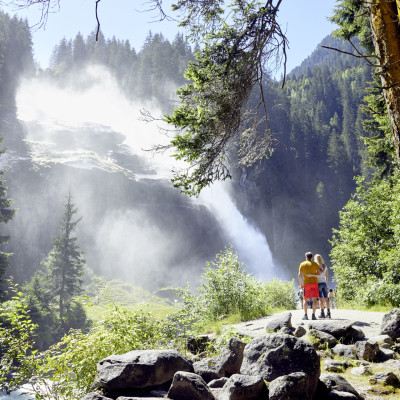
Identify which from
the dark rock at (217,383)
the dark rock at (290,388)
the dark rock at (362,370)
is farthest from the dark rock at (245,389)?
the dark rock at (362,370)

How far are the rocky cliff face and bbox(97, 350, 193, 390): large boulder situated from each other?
51.3 metres

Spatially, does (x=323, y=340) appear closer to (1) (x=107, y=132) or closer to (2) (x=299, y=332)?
(2) (x=299, y=332)

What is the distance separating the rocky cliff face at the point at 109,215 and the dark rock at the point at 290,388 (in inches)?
2064

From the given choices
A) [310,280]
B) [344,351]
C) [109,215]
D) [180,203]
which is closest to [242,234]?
[180,203]

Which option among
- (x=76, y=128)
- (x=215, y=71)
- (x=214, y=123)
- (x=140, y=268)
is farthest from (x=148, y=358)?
(x=76, y=128)

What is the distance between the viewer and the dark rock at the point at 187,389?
3.42 m

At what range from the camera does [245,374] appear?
386cm

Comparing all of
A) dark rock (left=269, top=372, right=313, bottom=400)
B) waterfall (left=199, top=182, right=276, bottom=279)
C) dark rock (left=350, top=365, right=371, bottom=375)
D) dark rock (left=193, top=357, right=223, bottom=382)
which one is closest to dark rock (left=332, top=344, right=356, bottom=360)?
dark rock (left=350, top=365, right=371, bottom=375)

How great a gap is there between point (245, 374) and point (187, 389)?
765 millimetres

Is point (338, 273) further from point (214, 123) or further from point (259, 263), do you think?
point (259, 263)

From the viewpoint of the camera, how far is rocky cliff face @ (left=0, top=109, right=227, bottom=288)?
55656 mm

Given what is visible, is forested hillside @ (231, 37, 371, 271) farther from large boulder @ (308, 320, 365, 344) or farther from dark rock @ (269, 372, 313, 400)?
dark rock @ (269, 372, 313, 400)

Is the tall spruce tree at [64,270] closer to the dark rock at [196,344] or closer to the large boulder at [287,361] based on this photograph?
the dark rock at [196,344]

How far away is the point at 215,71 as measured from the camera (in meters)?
5.03
